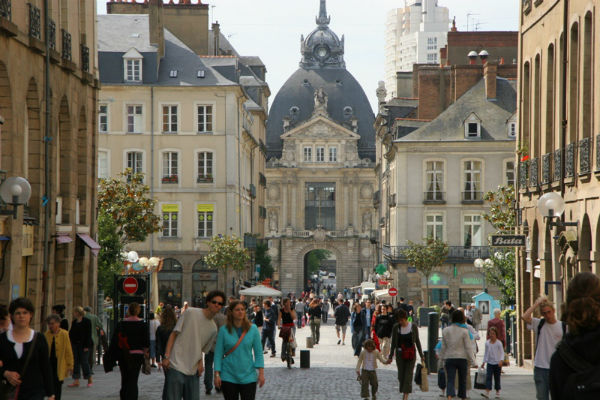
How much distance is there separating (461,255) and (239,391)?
47.2 metres

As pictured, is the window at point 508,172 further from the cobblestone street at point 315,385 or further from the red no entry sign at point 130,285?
the red no entry sign at point 130,285

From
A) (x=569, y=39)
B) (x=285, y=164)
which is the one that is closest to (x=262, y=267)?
(x=285, y=164)

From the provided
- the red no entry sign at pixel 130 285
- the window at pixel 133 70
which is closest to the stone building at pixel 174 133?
the window at pixel 133 70

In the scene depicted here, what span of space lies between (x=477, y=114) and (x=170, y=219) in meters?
16.1

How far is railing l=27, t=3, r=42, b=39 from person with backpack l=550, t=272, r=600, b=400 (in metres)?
15.9

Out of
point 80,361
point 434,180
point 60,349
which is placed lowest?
point 80,361

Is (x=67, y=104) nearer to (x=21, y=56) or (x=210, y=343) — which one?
(x=21, y=56)

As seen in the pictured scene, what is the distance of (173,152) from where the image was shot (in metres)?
53.0

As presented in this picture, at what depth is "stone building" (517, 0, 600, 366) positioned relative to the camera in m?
18.5

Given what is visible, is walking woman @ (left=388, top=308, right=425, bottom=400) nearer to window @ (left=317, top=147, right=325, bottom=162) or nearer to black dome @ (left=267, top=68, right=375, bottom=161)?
window @ (left=317, top=147, right=325, bottom=162)

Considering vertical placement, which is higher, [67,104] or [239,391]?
[67,104]

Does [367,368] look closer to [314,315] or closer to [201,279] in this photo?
[314,315]

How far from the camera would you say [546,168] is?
22.4 m

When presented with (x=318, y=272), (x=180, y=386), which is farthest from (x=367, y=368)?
(x=318, y=272)
